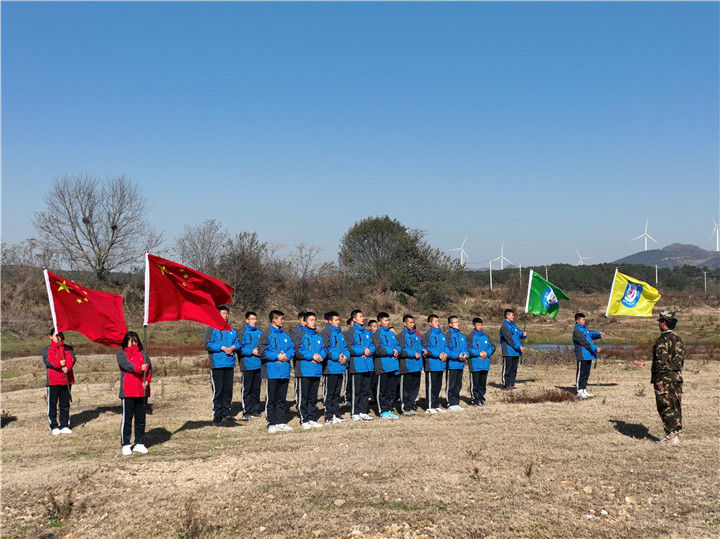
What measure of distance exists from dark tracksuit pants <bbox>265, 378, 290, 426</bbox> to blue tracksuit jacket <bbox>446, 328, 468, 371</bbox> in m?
3.88

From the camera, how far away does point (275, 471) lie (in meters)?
8.09

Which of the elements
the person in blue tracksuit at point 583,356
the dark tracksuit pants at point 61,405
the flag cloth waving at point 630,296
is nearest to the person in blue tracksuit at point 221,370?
the dark tracksuit pants at point 61,405

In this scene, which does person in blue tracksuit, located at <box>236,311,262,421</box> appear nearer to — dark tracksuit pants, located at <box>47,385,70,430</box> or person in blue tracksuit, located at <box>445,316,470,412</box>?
dark tracksuit pants, located at <box>47,385,70,430</box>

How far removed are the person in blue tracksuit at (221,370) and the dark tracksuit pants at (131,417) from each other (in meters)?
2.43

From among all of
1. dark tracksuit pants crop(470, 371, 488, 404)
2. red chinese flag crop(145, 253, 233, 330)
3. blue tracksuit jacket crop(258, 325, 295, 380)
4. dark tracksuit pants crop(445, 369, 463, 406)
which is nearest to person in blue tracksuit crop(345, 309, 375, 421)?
blue tracksuit jacket crop(258, 325, 295, 380)

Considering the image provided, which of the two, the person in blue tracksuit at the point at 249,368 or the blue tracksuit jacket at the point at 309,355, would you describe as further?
the person in blue tracksuit at the point at 249,368

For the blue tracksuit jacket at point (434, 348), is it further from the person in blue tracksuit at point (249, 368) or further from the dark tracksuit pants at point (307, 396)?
the person in blue tracksuit at point (249, 368)

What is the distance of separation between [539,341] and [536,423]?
2387cm

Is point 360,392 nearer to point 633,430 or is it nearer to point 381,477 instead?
point 381,477

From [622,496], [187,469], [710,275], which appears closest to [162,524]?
[187,469]

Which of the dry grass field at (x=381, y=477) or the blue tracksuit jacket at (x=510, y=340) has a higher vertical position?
the blue tracksuit jacket at (x=510, y=340)

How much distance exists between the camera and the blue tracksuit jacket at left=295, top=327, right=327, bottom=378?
11305mm

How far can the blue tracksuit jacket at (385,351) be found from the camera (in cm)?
1245

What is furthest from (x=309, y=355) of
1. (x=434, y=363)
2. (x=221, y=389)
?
(x=434, y=363)
